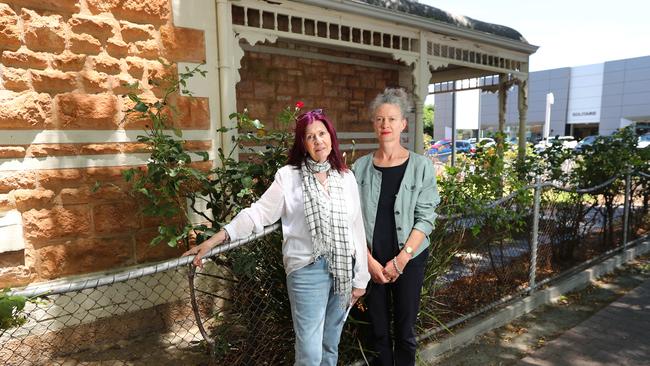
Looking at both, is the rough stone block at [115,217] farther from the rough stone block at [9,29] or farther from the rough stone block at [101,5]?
the rough stone block at [101,5]

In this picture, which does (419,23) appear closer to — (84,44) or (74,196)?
(84,44)

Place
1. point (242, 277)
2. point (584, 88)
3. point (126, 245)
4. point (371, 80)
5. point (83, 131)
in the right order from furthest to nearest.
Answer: point (584, 88) < point (371, 80) < point (126, 245) < point (83, 131) < point (242, 277)

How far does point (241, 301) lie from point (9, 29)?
2649 mm

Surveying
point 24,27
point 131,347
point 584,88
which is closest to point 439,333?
point 131,347

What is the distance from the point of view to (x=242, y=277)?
2.83 meters

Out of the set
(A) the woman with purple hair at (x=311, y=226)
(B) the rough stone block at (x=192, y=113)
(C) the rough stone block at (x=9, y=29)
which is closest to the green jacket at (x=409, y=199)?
(A) the woman with purple hair at (x=311, y=226)

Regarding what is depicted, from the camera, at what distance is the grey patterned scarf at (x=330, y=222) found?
6.95ft

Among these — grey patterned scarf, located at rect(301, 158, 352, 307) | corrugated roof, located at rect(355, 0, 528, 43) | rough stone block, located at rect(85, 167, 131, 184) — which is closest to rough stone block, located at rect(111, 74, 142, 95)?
rough stone block, located at rect(85, 167, 131, 184)

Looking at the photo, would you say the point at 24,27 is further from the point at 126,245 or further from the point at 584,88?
the point at 584,88

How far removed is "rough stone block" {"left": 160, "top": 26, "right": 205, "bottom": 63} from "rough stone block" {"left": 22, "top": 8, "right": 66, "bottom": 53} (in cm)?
80

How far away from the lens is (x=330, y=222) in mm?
2143

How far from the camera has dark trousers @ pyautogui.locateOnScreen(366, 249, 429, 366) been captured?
2525mm

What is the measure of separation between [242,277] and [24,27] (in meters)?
2.54

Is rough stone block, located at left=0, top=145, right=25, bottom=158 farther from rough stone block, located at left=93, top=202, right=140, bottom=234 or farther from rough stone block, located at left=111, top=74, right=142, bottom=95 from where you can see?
rough stone block, located at left=111, top=74, right=142, bottom=95
